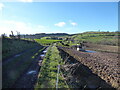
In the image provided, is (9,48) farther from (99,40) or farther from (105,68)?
(99,40)

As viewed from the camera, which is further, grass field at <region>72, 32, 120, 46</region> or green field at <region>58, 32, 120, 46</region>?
green field at <region>58, 32, 120, 46</region>

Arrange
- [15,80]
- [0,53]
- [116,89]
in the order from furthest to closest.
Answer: [0,53]
[116,89]
[15,80]

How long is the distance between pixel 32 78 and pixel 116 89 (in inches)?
310

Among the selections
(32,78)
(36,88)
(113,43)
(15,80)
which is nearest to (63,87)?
(36,88)

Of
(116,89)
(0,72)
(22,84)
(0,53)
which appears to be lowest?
(116,89)

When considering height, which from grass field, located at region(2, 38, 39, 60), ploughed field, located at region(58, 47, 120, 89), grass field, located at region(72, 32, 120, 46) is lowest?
ploughed field, located at region(58, 47, 120, 89)

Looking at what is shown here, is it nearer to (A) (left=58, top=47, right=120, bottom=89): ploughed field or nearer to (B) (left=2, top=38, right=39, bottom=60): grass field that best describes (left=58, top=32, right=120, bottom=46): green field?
(A) (left=58, top=47, right=120, bottom=89): ploughed field

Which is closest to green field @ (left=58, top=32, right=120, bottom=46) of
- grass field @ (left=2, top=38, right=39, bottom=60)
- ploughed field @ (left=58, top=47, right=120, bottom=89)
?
ploughed field @ (left=58, top=47, right=120, bottom=89)

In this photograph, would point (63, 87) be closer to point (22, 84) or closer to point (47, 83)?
point (47, 83)

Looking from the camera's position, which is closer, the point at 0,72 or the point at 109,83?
the point at 0,72

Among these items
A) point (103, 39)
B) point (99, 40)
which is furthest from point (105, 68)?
point (103, 39)

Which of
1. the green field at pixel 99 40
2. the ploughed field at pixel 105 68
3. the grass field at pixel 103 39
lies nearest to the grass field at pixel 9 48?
the ploughed field at pixel 105 68

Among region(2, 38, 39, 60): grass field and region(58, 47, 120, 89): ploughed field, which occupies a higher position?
region(2, 38, 39, 60): grass field

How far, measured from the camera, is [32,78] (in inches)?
280
